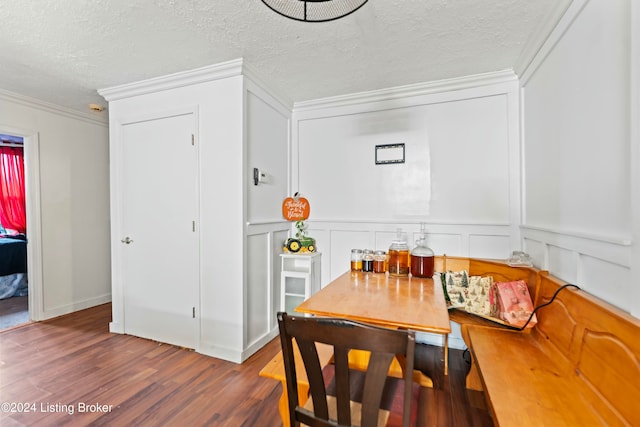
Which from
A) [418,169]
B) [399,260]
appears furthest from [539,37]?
[399,260]

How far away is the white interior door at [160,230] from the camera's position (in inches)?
98.3

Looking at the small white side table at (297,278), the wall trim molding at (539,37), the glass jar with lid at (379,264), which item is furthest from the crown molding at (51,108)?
the wall trim molding at (539,37)

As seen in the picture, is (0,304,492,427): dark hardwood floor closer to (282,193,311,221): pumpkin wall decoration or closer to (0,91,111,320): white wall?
(0,91,111,320): white wall

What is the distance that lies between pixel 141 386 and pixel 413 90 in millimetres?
3325

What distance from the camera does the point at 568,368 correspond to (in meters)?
1.31

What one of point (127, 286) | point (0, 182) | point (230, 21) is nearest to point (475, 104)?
point (230, 21)

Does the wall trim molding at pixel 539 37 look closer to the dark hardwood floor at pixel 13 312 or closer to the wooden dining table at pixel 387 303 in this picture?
the wooden dining table at pixel 387 303

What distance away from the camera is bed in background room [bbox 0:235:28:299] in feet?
12.5

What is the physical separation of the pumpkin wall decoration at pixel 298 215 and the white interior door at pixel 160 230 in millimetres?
901

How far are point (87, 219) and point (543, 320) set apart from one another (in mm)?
4788

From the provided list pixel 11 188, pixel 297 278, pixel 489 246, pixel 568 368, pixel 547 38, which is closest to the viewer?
pixel 568 368

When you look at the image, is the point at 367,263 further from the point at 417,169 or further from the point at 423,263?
the point at 417,169

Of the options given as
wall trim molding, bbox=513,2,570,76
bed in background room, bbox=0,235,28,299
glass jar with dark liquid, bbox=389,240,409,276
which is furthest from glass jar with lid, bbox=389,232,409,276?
bed in background room, bbox=0,235,28,299

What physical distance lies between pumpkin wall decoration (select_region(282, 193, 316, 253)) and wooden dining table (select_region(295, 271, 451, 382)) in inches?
39.8
